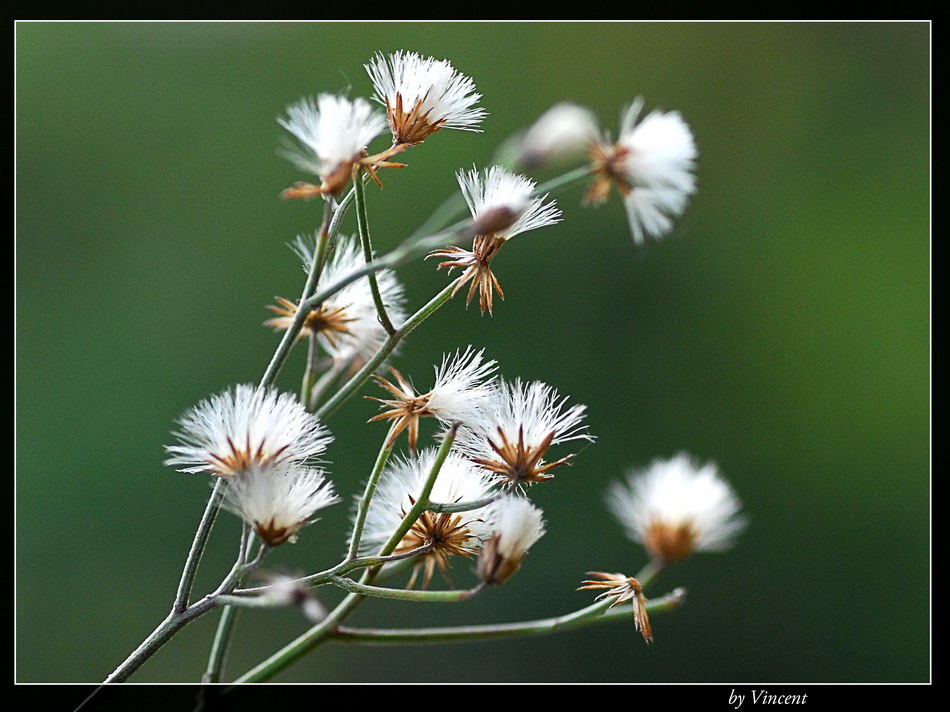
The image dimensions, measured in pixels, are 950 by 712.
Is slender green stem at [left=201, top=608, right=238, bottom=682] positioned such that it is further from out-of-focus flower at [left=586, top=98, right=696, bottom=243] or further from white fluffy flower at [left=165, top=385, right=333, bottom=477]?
out-of-focus flower at [left=586, top=98, right=696, bottom=243]

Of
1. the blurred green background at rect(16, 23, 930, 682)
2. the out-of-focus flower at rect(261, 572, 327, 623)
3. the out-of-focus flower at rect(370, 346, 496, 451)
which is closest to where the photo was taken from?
the out-of-focus flower at rect(261, 572, 327, 623)

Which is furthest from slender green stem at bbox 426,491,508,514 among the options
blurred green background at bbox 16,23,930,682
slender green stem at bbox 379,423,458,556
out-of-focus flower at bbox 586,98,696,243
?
blurred green background at bbox 16,23,930,682

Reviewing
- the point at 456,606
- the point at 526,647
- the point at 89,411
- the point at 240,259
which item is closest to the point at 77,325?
the point at 89,411

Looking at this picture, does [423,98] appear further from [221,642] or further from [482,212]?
[221,642]

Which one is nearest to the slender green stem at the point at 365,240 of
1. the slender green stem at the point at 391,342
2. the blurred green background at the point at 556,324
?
the slender green stem at the point at 391,342

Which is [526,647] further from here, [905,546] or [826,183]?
[826,183]

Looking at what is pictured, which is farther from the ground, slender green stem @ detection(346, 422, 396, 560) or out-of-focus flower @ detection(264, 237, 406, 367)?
out-of-focus flower @ detection(264, 237, 406, 367)

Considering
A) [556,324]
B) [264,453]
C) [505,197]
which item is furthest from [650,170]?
[556,324]
